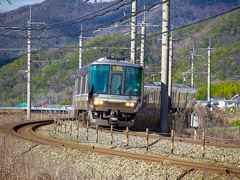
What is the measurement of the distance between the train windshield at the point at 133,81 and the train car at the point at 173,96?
833 centimetres

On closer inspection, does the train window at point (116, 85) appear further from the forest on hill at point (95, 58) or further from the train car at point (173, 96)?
the forest on hill at point (95, 58)

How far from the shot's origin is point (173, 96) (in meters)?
30.8

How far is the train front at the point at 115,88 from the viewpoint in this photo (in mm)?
15508

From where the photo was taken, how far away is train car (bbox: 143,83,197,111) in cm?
2706

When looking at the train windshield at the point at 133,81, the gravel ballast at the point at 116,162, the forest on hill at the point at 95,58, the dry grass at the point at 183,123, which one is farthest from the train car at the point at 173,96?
the forest on hill at the point at 95,58

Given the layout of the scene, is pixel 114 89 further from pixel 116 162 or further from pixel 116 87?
pixel 116 162

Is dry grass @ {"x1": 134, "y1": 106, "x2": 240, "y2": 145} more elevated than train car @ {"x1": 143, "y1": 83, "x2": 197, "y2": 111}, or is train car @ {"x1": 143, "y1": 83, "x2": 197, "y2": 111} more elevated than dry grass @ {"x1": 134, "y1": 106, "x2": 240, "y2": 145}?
train car @ {"x1": 143, "y1": 83, "x2": 197, "y2": 111}

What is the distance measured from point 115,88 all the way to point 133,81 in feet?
3.24

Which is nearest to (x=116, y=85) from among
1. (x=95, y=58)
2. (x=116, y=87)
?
(x=116, y=87)

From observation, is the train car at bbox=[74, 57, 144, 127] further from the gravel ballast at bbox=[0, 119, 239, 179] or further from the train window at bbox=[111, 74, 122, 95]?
the gravel ballast at bbox=[0, 119, 239, 179]

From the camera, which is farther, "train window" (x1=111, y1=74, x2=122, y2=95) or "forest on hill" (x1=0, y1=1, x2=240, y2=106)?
"forest on hill" (x1=0, y1=1, x2=240, y2=106)

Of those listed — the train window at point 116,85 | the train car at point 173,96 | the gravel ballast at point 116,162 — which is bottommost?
the gravel ballast at point 116,162

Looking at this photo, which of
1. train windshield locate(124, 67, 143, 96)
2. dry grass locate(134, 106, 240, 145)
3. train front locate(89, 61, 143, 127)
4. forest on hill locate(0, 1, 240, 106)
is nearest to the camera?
train front locate(89, 61, 143, 127)

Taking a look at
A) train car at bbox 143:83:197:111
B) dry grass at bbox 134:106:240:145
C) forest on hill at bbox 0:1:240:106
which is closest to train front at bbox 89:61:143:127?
dry grass at bbox 134:106:240:145
